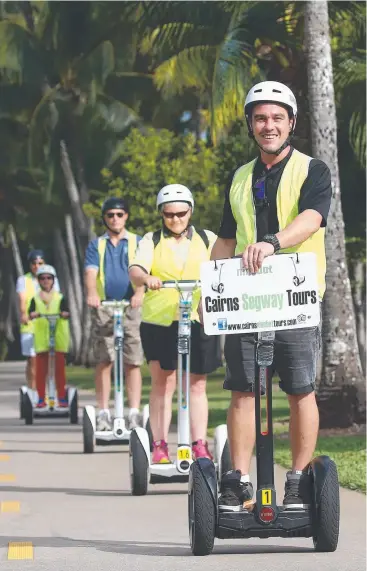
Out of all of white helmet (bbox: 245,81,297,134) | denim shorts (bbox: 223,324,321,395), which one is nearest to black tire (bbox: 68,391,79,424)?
denim shorts (bbox: 223,324,321,395)

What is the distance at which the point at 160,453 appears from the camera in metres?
11.0

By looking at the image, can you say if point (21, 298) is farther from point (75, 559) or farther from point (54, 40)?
→ point (54, 40)

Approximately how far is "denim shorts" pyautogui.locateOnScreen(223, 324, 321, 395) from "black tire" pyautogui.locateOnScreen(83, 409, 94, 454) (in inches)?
257

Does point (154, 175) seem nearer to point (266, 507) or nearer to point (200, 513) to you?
point (200, 513)

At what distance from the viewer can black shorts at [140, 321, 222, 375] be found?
1105 centimetres

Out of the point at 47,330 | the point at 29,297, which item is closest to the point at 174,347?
the point at 47,330

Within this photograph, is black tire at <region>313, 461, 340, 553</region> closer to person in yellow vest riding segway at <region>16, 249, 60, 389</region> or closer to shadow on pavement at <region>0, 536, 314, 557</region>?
shadow on pavement at <region>0, 536, 314, 557</region>

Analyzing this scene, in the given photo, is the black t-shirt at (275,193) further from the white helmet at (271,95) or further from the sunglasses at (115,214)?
the sunglasses at (115,214)

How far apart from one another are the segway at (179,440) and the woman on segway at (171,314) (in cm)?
14

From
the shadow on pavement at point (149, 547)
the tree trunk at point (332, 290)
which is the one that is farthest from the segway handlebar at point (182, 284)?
the tree trunk at point (332, 290)

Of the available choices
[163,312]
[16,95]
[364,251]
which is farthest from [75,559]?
[16,95]

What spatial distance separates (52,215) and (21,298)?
3373 centimetres

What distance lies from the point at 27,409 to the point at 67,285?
1399 inches

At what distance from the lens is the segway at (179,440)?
10.5m
